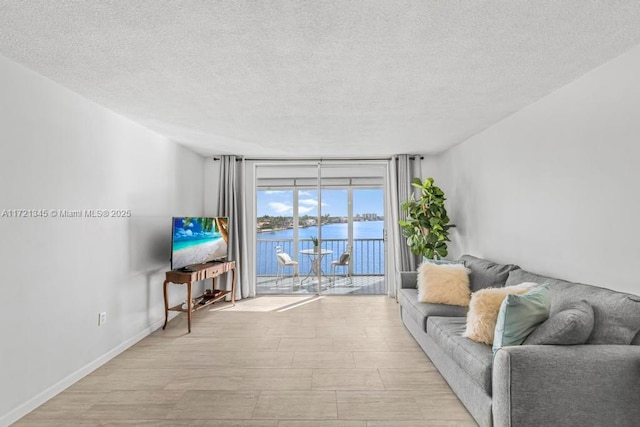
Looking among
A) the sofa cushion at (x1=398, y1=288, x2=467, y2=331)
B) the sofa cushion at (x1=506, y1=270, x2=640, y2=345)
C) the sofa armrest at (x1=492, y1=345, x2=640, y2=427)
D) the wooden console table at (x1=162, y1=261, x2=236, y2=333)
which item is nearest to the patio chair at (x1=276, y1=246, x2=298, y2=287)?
the wooden console table at (x1=162, y1=261, x2=236, y2=333)

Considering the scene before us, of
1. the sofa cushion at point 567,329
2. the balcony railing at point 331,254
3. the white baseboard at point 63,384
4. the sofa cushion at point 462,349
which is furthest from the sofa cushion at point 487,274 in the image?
the balcony railing at point 331,254

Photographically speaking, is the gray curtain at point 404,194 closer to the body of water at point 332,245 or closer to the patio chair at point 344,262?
the patio chair at point 344,262

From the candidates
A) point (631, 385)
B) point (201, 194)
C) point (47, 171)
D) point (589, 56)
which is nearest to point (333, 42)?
point (589, 56)

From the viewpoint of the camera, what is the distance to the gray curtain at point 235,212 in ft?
18.6

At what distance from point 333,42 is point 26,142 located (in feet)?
7.64

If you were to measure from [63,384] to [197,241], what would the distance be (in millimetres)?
2133

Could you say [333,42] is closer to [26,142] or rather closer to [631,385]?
[26,142]

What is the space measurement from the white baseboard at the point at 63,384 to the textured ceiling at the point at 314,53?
2.41m

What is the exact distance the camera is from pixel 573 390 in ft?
5.90

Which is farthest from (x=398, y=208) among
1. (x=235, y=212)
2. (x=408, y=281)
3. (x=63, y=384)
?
(x=63, y=384)

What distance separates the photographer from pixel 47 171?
8.57 ft

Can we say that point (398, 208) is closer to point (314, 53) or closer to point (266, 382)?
point (266, 382)

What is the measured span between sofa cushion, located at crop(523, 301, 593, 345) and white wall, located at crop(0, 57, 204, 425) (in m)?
3.43

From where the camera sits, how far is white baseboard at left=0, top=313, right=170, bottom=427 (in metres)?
2.27
